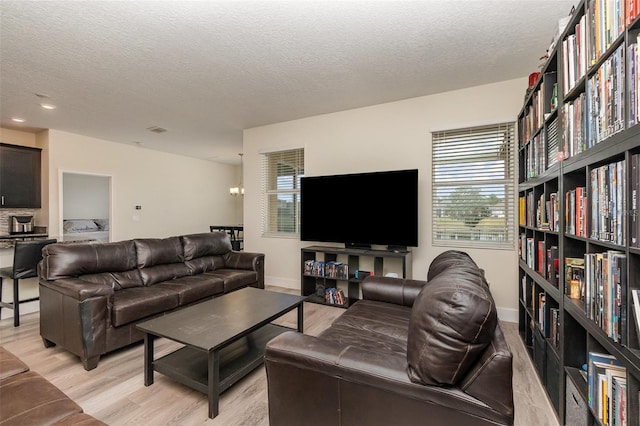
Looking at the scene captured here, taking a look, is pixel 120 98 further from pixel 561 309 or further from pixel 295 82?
pixel 561 309

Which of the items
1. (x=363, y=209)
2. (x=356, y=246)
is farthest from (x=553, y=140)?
(x=356, y=246)

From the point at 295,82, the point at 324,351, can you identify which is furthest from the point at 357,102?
the point at 324,351

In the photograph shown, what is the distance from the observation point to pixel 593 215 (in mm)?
1296

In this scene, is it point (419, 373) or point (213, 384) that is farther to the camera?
point (213, 384)

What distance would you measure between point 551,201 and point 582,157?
601mm

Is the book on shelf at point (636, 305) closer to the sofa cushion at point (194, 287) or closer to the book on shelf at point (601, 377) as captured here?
the book on shelf at point (601, 377)

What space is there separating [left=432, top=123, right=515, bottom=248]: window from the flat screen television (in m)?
0.46

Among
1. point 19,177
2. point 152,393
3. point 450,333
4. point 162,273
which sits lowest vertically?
point 152,393

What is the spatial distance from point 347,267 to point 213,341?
2344mm

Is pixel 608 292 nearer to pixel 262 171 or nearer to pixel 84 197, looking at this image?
pixel 262 171

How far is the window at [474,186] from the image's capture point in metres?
3.29

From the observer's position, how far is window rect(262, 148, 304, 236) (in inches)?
186

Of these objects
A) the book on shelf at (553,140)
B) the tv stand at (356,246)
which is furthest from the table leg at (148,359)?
the book on shelf at (553,140)

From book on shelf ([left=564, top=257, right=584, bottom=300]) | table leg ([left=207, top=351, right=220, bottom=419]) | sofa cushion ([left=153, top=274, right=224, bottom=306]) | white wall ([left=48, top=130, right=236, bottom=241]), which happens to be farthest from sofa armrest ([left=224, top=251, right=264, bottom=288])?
white wall ([left=48, top=130, right=236, bottom=241])
